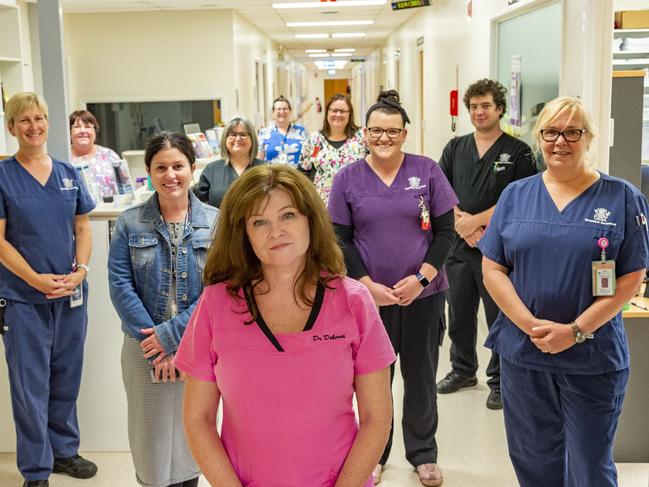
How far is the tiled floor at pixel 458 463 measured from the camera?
307 centimetres

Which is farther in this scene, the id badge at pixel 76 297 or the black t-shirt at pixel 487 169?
the black t-shirt at pixel 487 169

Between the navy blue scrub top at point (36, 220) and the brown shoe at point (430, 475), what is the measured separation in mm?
1684

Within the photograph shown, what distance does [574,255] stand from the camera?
2.13 meters

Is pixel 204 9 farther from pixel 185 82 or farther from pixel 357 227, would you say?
pixel 357 227

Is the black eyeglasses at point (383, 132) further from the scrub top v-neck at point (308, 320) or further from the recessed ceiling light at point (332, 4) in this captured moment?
the recessed ceiling light at point (332, 4)

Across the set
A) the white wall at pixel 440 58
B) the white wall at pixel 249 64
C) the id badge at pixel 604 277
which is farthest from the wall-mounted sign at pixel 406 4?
the id badge at pixel 604 277

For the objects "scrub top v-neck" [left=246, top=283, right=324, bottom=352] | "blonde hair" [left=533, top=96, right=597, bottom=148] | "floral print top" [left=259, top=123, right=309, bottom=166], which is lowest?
"scrub top v-neck" [left=246, top=283, right=324, bottom=352]

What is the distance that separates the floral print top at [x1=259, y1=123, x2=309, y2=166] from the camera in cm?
562

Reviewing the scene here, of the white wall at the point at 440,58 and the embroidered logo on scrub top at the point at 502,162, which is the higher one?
the white wall at the point at 440,58

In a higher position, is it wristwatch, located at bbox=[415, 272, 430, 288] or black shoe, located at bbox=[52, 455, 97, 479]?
wristwatch, located at bbox=[415, 272, 430, 288]

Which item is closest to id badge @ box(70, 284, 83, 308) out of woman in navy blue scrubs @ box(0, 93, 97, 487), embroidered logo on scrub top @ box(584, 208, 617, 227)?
woman in navy blue scrubs @ box(0, 93, 97, 487)

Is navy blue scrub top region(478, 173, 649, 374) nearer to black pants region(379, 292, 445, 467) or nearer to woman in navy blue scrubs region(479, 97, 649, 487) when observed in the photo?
woman in navy blue scrubs region(479, 97, 649, 487)

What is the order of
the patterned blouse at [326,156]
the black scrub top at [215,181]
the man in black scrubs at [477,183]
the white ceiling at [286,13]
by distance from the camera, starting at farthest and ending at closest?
the white ceiling at [286,13] → the patterned blouse at [326,156] → the black scrub top at [215,181] → the man in black scrubs at [477,183]

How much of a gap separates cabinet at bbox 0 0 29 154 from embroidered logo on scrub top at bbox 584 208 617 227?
124 inches
